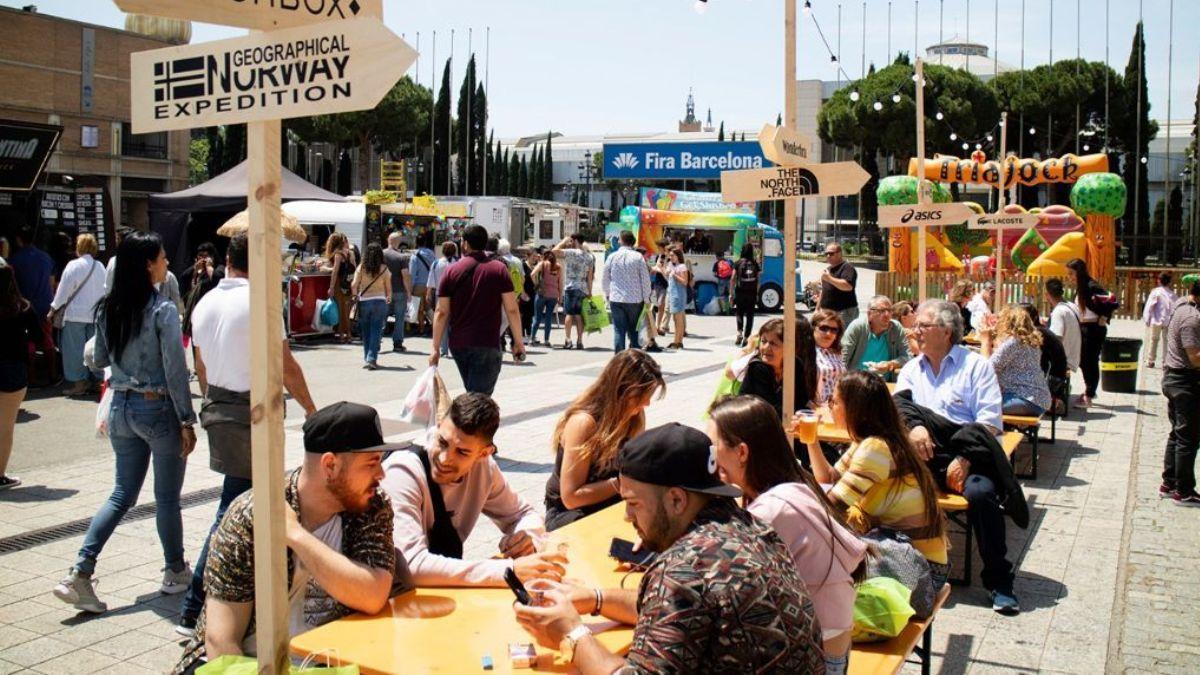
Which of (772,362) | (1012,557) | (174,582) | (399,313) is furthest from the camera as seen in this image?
(399,313)

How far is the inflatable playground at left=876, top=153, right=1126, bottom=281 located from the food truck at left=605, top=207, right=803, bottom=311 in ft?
11.6

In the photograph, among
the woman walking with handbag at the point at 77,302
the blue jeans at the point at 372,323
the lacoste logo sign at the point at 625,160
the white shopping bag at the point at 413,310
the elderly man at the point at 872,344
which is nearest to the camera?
the elderly man at the point at 872,344

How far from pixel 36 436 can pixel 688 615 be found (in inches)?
346

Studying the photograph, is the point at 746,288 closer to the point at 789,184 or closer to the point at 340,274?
the point at 340,274

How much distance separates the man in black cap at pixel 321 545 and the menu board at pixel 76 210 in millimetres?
11864

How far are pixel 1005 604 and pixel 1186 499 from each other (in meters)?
3.38

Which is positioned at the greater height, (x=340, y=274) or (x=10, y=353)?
(x=340, y=274)

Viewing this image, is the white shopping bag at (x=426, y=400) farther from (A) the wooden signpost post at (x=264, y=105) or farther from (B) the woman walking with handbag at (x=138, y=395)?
(A) the wooden signpost post at (x=264, y=105)

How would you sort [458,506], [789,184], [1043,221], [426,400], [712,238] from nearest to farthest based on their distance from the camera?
[458,506], [789,184], [426,400], [712,238], [1043,221]

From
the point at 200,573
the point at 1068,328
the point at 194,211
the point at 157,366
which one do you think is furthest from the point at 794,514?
the point at 194,211

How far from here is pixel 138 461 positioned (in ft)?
17.2

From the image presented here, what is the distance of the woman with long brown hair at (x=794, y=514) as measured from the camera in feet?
10.4

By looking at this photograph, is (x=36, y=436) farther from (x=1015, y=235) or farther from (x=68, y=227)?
(x=1015, y=235)

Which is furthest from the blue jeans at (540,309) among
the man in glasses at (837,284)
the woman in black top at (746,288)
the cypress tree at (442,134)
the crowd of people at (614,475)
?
the cypress tree at (442,134)
